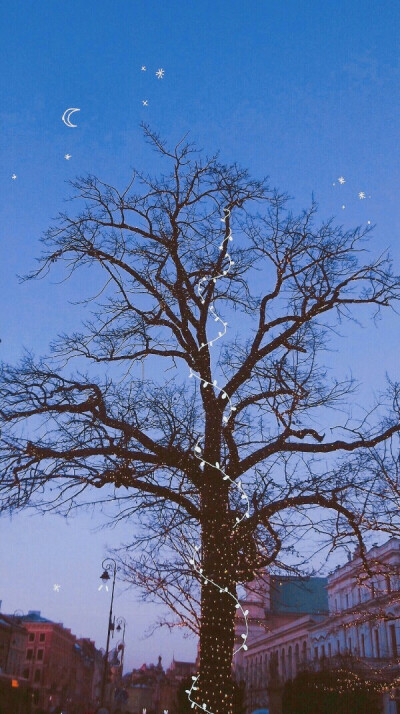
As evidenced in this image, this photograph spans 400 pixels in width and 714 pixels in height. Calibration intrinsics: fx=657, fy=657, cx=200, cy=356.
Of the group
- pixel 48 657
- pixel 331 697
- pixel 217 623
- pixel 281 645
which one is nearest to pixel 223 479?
pixel 217 623

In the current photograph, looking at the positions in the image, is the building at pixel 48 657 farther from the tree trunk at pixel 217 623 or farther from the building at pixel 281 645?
the tree trunk at pixel 217 623

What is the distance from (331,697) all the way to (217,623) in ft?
88.1

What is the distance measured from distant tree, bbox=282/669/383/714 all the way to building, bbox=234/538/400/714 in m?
1.04

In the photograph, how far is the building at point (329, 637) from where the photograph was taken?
2269cm

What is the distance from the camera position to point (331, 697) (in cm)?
3203

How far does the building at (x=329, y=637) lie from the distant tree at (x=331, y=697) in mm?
1040

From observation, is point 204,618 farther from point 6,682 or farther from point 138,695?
point 138,695

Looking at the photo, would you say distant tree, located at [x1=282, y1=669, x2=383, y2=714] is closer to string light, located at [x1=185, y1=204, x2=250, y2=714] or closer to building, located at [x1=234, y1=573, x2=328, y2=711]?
building, located at [x1=234, y1=573, x2=328, y2=711]

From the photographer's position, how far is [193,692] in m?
9.46

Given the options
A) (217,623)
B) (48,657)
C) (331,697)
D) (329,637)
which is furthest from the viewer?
(48,657)

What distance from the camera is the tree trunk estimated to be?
920 cm

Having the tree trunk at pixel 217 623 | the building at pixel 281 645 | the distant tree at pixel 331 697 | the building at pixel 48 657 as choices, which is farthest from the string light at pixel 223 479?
the building at pixel 48 657

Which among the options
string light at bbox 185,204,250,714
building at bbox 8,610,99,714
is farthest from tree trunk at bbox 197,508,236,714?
building at bbox 8,610,99,714

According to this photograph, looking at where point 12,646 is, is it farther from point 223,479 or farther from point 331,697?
point 223,479
